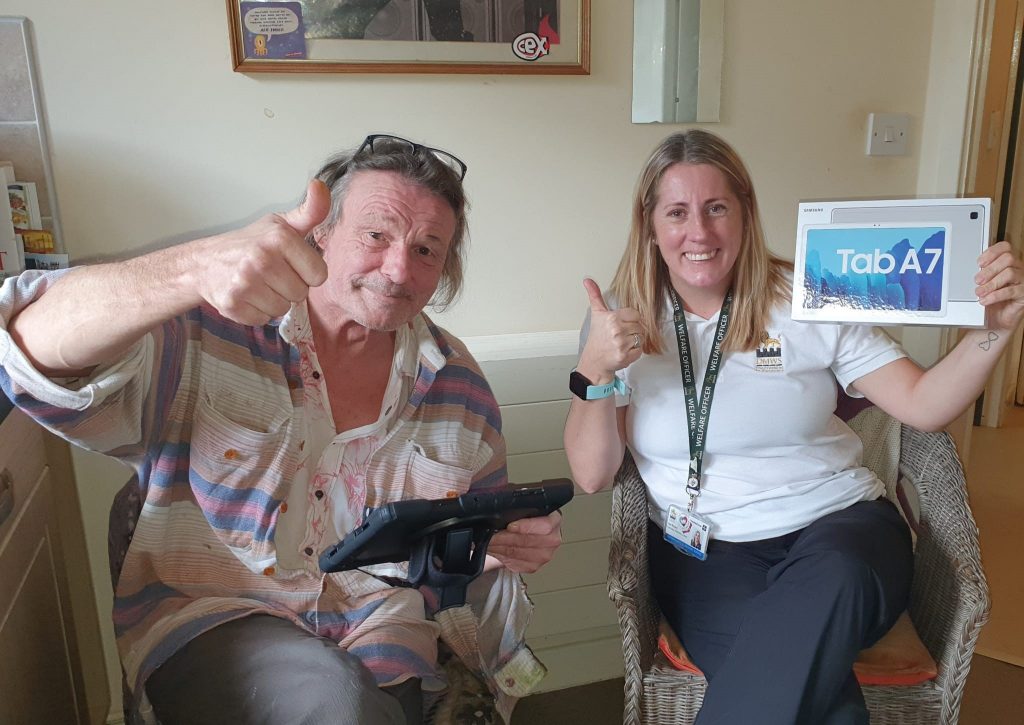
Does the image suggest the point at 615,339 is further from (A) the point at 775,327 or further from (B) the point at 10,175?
(B) the point at 10,175

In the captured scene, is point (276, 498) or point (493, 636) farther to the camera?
point (493, 636)

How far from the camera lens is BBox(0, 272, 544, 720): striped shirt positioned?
3.56ft

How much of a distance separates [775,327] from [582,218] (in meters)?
0.62

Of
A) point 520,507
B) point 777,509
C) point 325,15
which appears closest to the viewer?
point 520,507

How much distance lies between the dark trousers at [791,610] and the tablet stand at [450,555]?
17.8 inches

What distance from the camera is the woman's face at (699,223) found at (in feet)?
4.64


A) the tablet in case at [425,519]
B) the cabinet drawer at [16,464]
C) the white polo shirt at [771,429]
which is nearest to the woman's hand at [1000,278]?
the white polo shirt at [771,429]

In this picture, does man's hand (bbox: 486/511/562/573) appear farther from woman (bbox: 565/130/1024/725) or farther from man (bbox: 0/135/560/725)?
woman (bbox: 565/130/1024/725)

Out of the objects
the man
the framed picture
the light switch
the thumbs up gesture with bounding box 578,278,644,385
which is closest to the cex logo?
the framed picture

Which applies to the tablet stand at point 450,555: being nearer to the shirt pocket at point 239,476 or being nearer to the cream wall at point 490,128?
the shirt pocket at point 239,476

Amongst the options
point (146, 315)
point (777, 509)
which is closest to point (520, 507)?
point (146, 315)

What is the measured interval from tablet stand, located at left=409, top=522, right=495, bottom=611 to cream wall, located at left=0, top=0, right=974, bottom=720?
A: 0.92 metres

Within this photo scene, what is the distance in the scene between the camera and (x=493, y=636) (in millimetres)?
1305

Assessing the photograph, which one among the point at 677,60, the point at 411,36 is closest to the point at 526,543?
the point at 411,36
